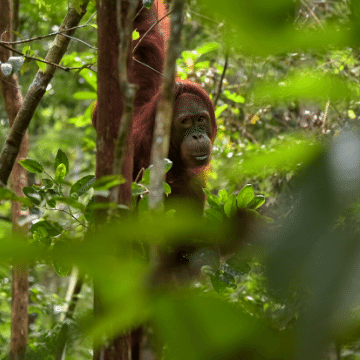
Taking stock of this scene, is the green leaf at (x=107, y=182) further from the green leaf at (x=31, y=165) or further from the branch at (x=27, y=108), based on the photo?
the branch at (x=27, y=108)

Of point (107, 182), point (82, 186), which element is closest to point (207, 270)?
point (82, 186)

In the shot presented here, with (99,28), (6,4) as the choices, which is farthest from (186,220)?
(6,4)

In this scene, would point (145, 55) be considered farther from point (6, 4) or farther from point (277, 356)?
point (277, 356)

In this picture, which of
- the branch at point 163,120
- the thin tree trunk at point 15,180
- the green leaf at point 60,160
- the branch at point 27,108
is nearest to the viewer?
the branch at point 163,120

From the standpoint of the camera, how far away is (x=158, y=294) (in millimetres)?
398

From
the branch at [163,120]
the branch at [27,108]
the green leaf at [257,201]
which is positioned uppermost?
the branch at [27,108]

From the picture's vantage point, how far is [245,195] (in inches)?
49.7

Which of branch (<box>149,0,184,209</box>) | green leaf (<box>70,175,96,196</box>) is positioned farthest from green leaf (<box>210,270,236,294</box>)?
branch (<box>149,0,184,209</box>)

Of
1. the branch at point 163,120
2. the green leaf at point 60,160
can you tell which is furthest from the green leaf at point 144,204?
the branch at point 163,120

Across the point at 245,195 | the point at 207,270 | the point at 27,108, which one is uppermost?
the point at 27,108

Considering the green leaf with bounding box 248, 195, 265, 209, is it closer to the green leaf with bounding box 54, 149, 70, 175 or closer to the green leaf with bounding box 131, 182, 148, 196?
the green leaf with bounding box 131, 182, 148, 196

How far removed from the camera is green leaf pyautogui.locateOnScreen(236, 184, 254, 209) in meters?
1.25

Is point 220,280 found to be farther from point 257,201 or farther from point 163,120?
point 163,120

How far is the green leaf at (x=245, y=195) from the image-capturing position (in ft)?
4.10
